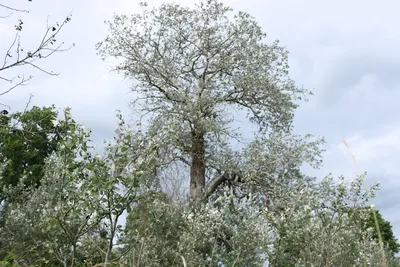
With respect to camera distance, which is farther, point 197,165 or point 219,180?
point 197,165

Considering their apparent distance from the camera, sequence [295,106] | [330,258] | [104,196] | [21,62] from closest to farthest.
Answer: [104,196] → [21,62] → [330,258] → [295,106]

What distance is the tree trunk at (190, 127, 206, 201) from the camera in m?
20.6

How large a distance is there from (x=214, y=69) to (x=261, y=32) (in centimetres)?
259

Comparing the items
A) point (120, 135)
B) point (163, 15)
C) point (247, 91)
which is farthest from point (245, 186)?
point (120, 135)

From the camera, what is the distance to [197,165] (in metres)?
21.1

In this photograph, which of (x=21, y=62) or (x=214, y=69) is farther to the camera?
(x=214, y=69)

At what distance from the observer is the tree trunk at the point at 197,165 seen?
20641 mm

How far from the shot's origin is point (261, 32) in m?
21.7

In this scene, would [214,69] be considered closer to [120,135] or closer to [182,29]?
[182,29]

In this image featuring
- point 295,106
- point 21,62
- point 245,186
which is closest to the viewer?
point 21,62

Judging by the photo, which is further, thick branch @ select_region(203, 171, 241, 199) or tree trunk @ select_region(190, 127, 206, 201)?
tree trunk @ select_region(190, 127, 206, 201)

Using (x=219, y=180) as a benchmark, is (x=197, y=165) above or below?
above

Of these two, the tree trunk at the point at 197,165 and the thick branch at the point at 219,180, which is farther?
the tree trunk at the point at 197,165

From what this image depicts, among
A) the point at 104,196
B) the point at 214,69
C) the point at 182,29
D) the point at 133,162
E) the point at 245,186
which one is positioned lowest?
the point at 104,196
